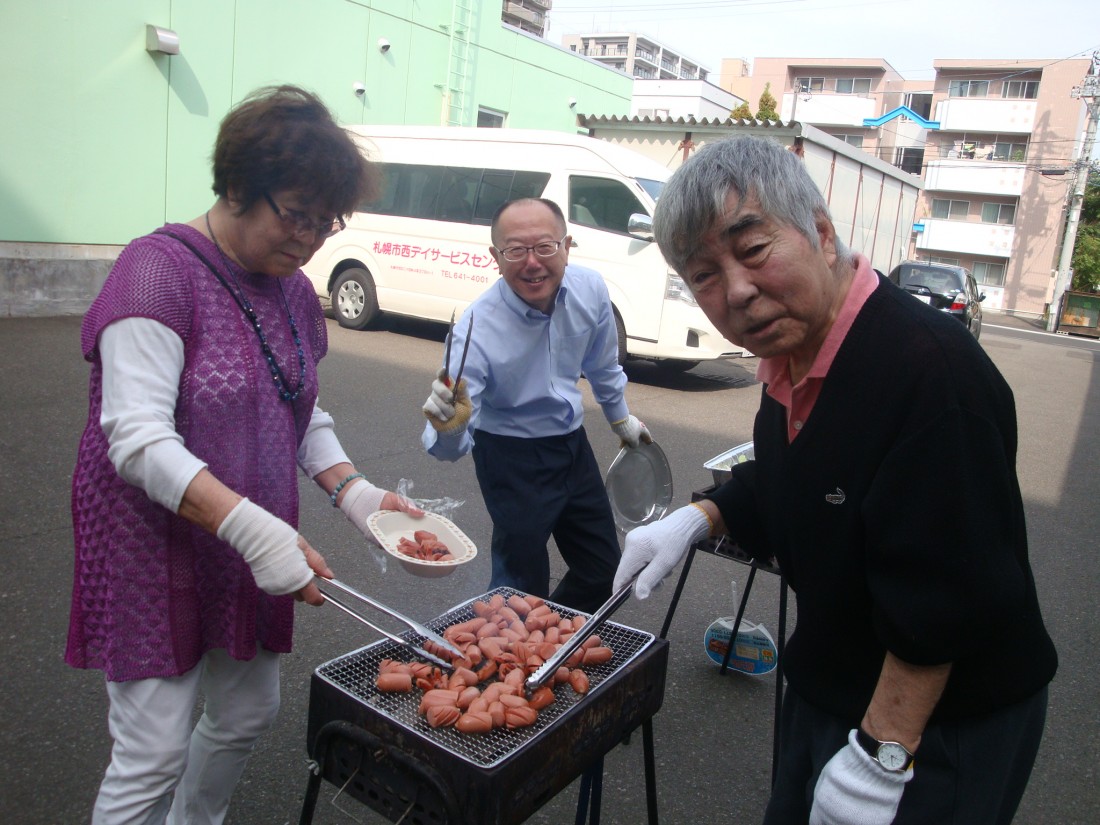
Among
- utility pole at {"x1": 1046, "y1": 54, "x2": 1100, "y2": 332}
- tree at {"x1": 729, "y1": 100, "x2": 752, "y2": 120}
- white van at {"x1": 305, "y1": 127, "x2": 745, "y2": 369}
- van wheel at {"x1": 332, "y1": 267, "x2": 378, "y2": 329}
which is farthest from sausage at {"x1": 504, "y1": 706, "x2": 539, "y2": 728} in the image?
utility pole at {"x1": 1046, "y1": 54, "x2": 1100, "y2": 332}

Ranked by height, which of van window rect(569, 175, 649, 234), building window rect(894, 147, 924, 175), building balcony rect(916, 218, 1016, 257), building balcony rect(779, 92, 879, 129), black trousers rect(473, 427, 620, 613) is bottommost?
black trousers rect(473, 427, 620, 613)

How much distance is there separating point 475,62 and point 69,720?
15120 mm

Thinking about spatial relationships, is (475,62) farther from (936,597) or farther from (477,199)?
(936,597)

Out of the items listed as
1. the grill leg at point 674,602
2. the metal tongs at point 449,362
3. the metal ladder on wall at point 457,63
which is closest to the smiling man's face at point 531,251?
the metal tongs at point 449,362

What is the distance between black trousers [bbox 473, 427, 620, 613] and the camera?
318 cm

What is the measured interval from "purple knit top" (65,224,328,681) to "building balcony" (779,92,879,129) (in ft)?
175

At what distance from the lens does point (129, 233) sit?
1114cm

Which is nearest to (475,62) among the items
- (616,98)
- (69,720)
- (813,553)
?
(616,98)

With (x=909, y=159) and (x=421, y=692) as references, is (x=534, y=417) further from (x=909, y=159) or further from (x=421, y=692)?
(x=909, y=159)

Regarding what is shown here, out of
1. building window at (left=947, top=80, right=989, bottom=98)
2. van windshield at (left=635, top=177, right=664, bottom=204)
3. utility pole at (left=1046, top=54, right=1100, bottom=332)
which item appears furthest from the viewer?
building window at (left=947, top=80, right=989, bottom=98)

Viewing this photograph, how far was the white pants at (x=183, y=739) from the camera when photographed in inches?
72.1

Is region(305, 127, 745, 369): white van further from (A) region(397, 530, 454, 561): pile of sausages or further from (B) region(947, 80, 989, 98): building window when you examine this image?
(B) region(947, 80, 989, 98): building window

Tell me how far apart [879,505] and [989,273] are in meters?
46.0

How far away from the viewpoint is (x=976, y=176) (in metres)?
41.5
